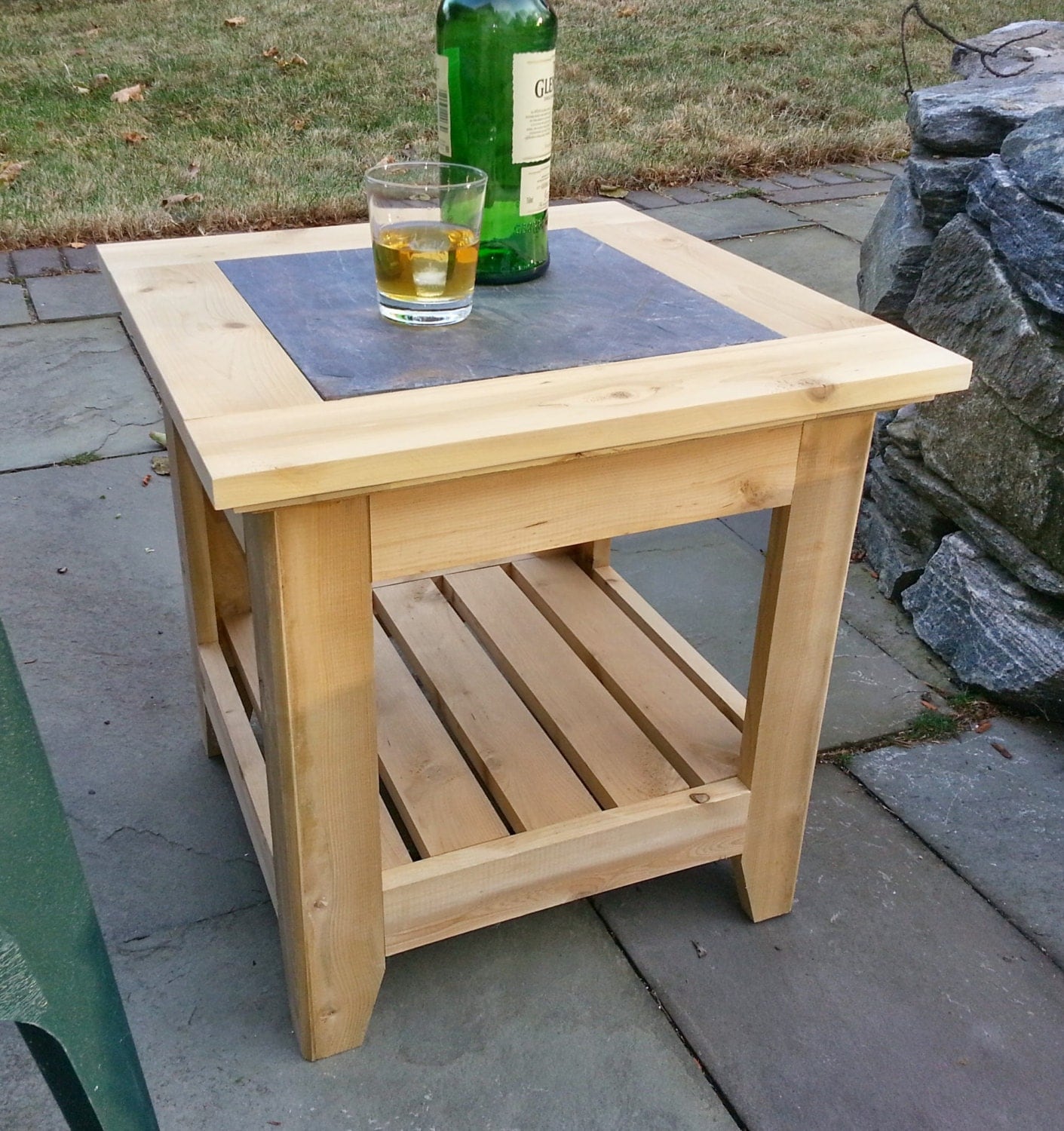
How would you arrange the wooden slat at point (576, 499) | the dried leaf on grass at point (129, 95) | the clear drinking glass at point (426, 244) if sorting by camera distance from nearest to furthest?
the wooden slat at point (576, 499)
the clear drinking glass at point (426, 244)
the dried leaf on grass at point (129, 95)

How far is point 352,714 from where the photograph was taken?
3.62ft

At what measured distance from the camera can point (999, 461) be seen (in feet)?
6.19

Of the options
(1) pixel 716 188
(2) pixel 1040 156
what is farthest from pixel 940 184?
(1) pixel 716 188

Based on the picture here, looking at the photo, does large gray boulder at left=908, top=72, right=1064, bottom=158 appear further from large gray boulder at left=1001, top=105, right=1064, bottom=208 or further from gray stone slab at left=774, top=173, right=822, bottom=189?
gray stone slab at left=774, top=173, right=822, bottom=189

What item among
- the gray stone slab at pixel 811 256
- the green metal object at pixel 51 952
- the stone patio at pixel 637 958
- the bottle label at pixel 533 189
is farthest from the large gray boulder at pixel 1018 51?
the green metal object at pixel 51 952

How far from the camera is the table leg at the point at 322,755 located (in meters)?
1.00

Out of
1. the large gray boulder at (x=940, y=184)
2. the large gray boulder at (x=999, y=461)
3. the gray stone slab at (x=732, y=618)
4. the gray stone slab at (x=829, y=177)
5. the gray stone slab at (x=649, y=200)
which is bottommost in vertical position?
the gray stone slab at (x=732, y=618)

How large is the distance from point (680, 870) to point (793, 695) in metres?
0.34

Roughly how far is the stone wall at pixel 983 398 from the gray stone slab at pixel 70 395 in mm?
1595


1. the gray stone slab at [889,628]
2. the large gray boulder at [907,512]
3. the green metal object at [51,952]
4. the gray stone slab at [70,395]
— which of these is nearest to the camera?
the green metal object at [51,952]

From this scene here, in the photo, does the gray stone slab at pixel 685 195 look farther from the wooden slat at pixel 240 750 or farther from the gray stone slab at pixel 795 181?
the wooden slat at pixel 240 750

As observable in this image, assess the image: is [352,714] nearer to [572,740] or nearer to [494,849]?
[494,849]

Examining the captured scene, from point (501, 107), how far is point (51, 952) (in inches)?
36.9

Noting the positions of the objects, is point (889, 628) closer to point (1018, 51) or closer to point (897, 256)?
point (897, 256)
